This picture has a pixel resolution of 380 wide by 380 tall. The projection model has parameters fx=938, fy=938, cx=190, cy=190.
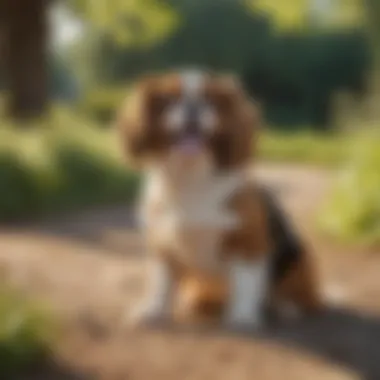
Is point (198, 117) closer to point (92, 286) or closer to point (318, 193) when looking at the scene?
point (92, 286)

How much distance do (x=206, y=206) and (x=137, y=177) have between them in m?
4.64

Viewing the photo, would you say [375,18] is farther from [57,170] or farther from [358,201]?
[57,170]

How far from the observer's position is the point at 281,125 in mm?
14266

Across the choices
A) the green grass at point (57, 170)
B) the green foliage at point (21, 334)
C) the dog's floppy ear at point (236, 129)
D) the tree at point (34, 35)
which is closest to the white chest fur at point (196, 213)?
the dog's floppy ear at point (236, 129)

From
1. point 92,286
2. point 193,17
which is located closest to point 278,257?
point 92,286

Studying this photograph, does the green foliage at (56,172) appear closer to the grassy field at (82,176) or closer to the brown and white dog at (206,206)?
the grassy field at (82,176)

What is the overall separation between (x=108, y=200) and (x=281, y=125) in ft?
23.0

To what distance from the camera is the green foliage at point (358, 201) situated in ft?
19.3

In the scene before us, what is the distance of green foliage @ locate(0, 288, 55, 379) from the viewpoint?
3219 millimetres

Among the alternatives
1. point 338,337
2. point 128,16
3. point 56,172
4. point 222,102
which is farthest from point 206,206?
point 128,16

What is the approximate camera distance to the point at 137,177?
26.7ft

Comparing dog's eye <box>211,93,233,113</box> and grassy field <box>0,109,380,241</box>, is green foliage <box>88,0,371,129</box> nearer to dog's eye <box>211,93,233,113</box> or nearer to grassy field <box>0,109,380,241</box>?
grassy field <box>0,109,380,241</box>

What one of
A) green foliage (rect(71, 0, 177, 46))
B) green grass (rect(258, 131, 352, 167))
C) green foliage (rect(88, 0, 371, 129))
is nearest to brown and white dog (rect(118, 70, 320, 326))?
green foliage (rect(71, 0, 177, 46))

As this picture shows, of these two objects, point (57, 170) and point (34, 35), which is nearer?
point (57, 170)
